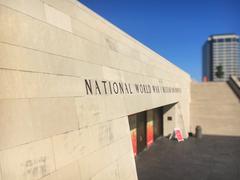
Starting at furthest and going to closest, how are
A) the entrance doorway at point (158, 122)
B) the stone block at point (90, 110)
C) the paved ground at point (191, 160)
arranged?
the entrance doorway at point (158, 122) < the paved ground at point (191, 160) < the stone block at point (90, 110)

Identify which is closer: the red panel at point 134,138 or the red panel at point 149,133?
the red panel at point 134,138

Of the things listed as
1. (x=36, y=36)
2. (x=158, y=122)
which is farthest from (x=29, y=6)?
(x=158, y=122)

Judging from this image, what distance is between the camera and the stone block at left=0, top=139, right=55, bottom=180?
2.97m

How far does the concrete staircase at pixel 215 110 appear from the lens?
57.3ft

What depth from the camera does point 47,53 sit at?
3.89m

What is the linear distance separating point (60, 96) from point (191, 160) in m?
8.66

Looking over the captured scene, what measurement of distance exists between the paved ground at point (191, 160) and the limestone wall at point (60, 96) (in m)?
3.65

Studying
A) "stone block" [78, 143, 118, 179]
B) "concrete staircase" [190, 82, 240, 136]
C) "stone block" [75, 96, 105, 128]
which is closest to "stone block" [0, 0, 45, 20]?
"stone block" [75, 96, 105, 128]

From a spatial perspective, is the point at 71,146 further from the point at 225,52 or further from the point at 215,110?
the point at 225,52

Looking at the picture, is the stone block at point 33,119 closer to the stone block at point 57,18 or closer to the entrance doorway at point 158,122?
the stone block at point 57,18

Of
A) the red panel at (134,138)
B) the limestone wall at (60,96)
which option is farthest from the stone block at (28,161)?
the red panel at (134,138)

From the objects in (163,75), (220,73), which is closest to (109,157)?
(163,75)

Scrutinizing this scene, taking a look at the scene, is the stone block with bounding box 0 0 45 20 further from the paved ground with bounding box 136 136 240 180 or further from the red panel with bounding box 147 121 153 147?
the red panel with bounding box 147 121 153 147

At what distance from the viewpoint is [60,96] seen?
402 centimetres
